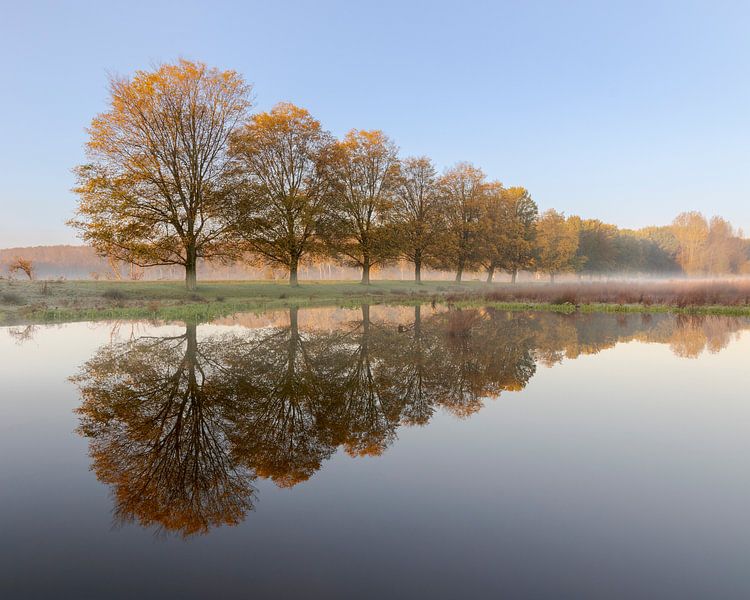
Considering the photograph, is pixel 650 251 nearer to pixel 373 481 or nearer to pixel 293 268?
pixel 293 268

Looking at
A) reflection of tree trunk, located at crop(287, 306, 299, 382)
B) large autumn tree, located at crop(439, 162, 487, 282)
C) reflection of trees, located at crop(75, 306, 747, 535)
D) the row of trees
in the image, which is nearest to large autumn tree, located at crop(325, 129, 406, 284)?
the row of trees

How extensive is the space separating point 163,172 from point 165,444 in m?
31.3

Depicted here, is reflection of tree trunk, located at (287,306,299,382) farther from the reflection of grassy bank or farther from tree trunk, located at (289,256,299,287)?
tree trunk, located at (289,256,299,287)

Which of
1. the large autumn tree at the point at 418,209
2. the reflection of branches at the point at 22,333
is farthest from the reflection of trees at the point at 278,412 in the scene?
the large autumn tree at the point at 418,209

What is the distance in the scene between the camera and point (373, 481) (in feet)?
14.7

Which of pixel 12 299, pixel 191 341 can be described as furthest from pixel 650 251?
pixel 12 299

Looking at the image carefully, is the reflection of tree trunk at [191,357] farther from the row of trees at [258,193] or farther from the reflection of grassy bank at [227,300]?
the row of trees at [258,193]

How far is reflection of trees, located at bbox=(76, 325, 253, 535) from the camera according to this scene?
13.1 ft

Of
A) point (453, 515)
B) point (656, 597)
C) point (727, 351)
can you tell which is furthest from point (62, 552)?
point (727, 351)

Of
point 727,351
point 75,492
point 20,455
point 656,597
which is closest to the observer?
point 656,597

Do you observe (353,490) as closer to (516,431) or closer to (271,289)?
(516,431)

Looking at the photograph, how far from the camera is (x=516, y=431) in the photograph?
237 inches

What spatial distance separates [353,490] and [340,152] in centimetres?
4154

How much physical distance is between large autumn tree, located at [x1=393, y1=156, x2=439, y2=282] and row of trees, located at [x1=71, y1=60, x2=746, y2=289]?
6.2 inches
